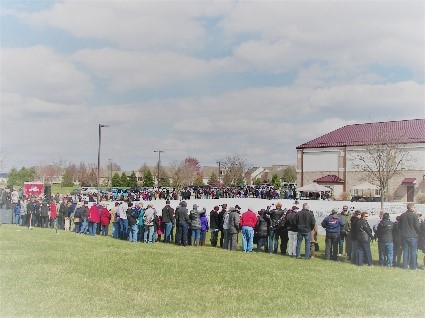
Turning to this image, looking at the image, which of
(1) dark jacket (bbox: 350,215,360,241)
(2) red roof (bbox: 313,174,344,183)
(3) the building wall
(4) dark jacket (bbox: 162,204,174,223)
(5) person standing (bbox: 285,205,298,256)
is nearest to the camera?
(1) dark jacket (bbox: 350,215,360,241)

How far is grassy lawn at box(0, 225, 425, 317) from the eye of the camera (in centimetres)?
998

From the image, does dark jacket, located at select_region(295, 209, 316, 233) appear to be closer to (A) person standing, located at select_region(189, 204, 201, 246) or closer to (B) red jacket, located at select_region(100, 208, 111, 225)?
(A) person standing, located at select_region(189, 204, 201, 246)

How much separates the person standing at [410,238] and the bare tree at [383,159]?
3363 cm

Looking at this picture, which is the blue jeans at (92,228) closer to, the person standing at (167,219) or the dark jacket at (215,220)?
the person standing at (167,219)

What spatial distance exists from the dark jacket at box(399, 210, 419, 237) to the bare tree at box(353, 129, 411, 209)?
33.6m

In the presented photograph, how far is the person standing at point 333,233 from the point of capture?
55.9 ft

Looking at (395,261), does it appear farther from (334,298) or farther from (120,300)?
(120,300)

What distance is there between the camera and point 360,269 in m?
15.3

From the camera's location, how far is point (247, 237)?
19141 mm

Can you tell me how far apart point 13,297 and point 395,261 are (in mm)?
11361

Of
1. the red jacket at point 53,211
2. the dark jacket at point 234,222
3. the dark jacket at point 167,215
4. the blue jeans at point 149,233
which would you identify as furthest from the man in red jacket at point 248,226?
the red jacket at point 53,211

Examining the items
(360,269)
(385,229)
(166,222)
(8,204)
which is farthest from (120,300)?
(8,204)

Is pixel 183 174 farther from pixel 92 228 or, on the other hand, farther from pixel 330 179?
pixel 92 228

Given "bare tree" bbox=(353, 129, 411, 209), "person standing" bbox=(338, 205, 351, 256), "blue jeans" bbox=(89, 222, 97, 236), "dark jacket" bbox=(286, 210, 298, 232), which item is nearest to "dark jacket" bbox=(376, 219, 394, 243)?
"person standing" bbox=(338, 205, 351, 256)
